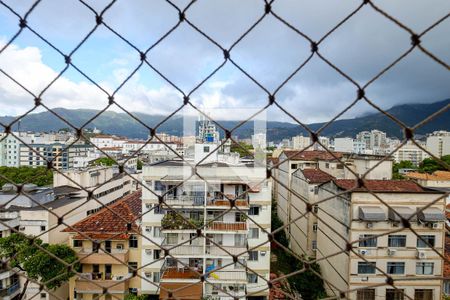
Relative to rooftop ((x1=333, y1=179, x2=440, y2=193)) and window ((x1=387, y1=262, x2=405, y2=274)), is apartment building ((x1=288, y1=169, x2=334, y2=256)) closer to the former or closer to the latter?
rooftop ((x1=333, y1=179, x2=440, y2=193))

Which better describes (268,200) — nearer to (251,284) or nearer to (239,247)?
(239,247)

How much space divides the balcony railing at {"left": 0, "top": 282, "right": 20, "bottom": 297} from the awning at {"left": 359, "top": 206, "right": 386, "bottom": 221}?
5.38 metres

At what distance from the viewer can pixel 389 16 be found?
69 cm

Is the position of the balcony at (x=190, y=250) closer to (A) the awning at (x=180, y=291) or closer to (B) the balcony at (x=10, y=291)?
(A) the awning at (x=180, y=291)

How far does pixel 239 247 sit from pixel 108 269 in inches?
82.7

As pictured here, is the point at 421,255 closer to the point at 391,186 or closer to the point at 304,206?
the point at 391,186

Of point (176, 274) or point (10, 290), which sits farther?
point (10, 290)

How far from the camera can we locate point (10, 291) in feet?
17.4

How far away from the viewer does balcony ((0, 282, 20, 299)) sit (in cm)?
507

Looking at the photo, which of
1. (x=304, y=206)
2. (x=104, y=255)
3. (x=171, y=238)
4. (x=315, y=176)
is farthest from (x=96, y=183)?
(x=315, y=176)

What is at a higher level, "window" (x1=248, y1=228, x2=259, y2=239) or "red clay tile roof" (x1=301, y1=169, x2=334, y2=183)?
"red clay tile roof" (x1=301, y1=169, x2=334, y2=183)

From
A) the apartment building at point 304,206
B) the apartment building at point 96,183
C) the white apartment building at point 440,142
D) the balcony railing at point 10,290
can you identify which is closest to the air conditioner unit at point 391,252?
the apartment building at point 304,206

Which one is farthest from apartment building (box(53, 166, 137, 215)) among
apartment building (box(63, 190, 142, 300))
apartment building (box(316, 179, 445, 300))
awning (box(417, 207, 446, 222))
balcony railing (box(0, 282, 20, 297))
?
awning (box(417, 207, 446, 222))

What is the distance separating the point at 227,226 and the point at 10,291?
12.3ft
